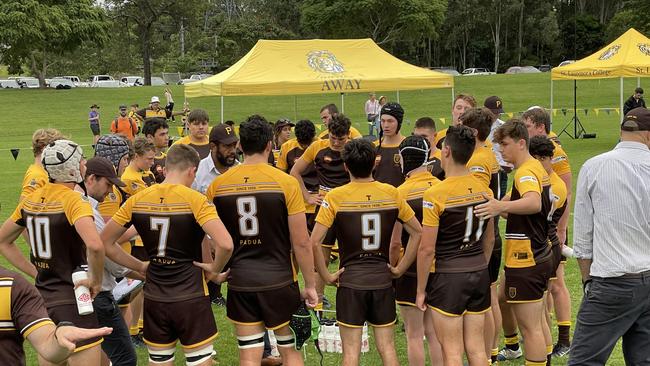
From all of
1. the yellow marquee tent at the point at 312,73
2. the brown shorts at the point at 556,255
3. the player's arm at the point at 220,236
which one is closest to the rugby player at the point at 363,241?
the player's arm at the point at 220,236

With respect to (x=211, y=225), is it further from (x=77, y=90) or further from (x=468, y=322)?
(x=77, y=90)

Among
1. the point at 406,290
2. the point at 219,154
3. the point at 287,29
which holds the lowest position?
the point at 406,290

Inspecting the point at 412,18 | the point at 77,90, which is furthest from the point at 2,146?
the point at 412,18

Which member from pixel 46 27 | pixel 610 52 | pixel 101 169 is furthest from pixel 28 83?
pixel 101 169

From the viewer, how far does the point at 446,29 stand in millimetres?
78125

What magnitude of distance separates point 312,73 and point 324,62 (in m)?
0.63

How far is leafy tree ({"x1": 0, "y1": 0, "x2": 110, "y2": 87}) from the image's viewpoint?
5053 centimetres

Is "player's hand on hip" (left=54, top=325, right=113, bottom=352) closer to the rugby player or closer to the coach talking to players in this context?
the rugby player

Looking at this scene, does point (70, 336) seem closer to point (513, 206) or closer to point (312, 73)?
point (513, 206)

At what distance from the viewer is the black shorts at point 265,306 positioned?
4.93m

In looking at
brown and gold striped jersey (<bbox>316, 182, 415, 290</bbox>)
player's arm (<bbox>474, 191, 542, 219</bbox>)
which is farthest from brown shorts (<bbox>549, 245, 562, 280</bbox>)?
brown and gold striped jersey (<bbox>316, 182, 415, 290</bbox>)

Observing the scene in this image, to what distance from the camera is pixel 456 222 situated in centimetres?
493

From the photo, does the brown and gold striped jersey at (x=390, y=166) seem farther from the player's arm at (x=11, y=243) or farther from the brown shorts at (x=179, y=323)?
the player's arm at (x=11, y=243)

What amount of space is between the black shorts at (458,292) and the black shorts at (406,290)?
352 mm
